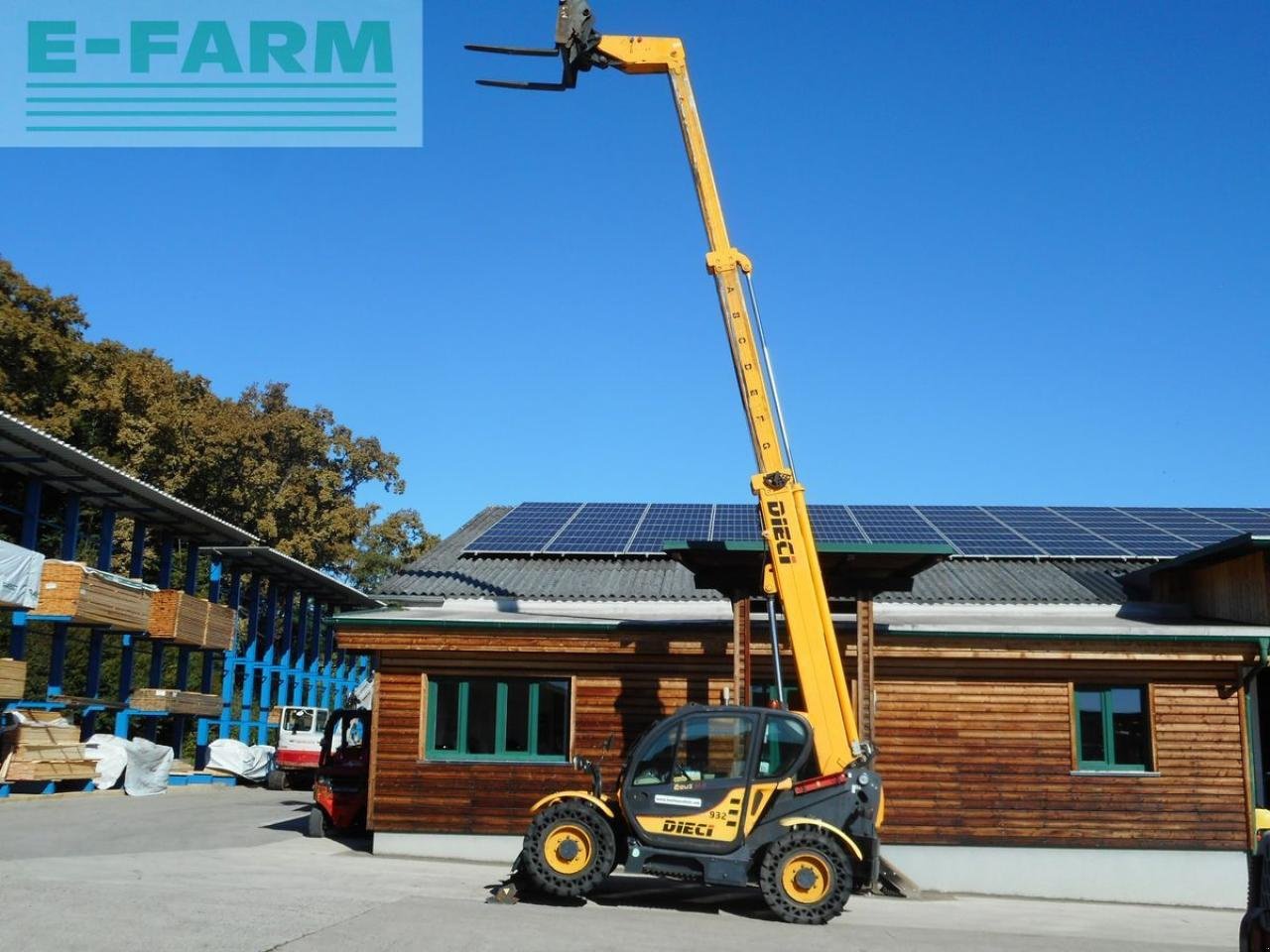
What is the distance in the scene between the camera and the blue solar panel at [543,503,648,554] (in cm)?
2302

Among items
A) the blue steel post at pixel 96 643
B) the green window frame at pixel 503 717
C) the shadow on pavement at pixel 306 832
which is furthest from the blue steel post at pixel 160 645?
the green window frame at pixel 503 717

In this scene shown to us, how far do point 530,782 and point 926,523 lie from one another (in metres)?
11.6

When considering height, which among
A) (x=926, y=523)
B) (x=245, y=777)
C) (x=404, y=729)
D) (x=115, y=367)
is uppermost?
(x=115, y=367)

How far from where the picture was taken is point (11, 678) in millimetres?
24453

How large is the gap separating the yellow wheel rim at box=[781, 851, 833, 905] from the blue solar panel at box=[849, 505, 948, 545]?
10.3 meters

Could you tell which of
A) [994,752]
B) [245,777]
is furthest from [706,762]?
[245,777]

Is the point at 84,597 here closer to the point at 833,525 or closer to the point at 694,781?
the point at 833,525

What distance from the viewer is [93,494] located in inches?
1133

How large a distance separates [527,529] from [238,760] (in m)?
14.1

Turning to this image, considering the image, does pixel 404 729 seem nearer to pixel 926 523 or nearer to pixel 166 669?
pixel 926 523

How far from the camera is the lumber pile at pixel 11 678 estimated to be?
24.2 m

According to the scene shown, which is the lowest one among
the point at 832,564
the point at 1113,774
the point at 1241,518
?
the point at 1113,774

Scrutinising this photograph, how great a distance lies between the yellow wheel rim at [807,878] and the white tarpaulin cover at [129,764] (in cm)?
1996

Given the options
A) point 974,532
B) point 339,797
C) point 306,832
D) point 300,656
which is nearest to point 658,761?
point 339,797
